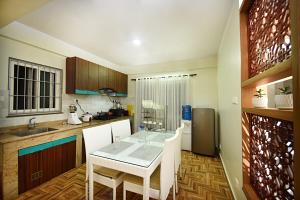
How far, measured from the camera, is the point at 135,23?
6.85 feet

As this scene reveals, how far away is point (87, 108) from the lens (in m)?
3.44

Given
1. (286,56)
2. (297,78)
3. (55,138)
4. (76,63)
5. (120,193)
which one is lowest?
(120,193)

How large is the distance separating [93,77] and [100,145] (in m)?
1.80

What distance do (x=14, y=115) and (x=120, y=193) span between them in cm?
205

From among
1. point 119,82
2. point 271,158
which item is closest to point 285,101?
point 271,158

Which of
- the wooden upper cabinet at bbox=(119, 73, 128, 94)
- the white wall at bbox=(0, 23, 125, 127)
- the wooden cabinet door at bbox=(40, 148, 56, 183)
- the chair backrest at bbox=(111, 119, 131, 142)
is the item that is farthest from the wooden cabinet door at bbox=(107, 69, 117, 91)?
the wooden cabinet door at bbox=(40, 148, 56, 183)

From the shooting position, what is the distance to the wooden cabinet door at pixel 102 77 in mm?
3373

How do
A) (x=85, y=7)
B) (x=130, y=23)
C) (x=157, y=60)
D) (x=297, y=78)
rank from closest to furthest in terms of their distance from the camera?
1. (x=297, y=78)
2. (x=85, y=7)
3. (x=130, y=23)
4. (x=157, y=60)

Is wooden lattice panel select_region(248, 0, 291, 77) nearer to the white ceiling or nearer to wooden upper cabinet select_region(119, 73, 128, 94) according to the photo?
the white ceiling

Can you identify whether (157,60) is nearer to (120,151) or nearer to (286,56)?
(120,151)

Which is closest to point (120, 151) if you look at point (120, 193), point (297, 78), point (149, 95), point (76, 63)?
point (120, 193)

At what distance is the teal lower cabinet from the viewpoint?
5.89 ft

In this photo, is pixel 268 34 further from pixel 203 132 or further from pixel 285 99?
pixel 203 132

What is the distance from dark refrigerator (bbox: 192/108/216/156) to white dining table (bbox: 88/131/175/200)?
176 cm
